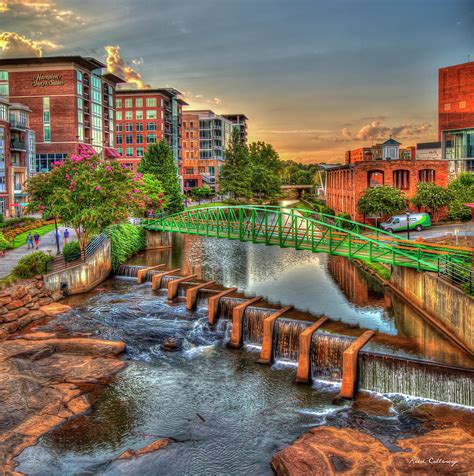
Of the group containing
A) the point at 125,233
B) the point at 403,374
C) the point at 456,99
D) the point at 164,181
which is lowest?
the point at 403,374

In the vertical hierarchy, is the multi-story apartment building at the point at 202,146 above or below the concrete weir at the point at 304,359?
above

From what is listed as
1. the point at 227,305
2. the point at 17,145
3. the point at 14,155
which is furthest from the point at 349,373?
the point at 14,155

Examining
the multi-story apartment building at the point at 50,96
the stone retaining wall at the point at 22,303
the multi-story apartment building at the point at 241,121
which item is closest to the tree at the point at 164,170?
the multi-story apartment building at the point at 50,96

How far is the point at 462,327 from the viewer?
22.5m

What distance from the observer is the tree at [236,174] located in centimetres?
10019

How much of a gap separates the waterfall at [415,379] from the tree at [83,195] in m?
25.3

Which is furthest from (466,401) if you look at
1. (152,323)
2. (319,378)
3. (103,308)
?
(103,308)

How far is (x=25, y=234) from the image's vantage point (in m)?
52.7

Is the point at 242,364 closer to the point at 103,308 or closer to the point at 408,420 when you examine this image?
the point at 408,420

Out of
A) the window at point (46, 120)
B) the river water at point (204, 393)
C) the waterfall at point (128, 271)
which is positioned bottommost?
the river water at point (204, 393)

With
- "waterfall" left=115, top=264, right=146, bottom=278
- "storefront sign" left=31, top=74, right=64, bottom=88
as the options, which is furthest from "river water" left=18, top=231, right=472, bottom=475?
"storefront sign" left=31, top=74, right=64, bottom=88

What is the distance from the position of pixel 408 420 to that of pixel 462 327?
6.37m

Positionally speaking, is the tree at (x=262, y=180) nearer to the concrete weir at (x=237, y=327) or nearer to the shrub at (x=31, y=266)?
the shrub at (x=31, y=266)

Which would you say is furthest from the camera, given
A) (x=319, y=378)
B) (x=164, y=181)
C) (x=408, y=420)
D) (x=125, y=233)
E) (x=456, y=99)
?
(x=456, y=99)
